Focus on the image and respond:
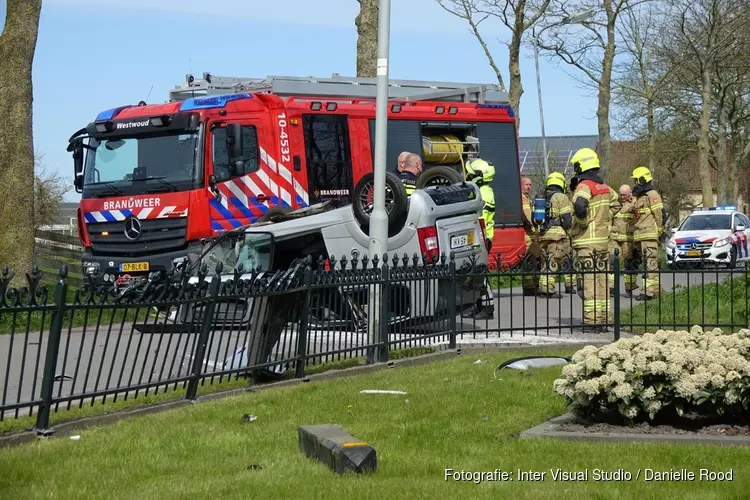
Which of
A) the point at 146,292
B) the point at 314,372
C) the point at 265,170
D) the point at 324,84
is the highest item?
the point at 324,84

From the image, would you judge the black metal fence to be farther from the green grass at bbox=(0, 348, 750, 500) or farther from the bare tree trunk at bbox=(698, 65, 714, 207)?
the bare tree trunk at bbox=(698, 65, 714, 207)

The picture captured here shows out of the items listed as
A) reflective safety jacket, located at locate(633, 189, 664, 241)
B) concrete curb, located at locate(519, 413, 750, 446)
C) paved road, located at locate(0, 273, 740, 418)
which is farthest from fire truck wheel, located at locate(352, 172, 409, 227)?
concrete curb, located at locate(519, 413, 750, 446)

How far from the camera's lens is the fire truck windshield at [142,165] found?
18.9m

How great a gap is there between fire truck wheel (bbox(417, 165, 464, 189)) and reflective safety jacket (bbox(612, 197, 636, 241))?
3314 mm

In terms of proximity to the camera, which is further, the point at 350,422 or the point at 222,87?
the point at 222,87

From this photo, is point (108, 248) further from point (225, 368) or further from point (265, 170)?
point (225, 368)

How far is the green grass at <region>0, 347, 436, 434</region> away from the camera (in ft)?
27.7

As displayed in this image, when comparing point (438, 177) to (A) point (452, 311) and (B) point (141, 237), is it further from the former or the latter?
(A) point (452, 311)

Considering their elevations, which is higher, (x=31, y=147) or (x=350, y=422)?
(x=31, y=147)

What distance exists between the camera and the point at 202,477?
6.71 meters

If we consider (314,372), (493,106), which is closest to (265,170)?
(493,106)

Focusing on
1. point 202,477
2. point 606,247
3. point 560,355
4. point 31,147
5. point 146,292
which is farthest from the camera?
point 31,147

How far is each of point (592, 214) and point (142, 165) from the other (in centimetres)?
769

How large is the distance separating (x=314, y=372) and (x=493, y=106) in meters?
12.9
